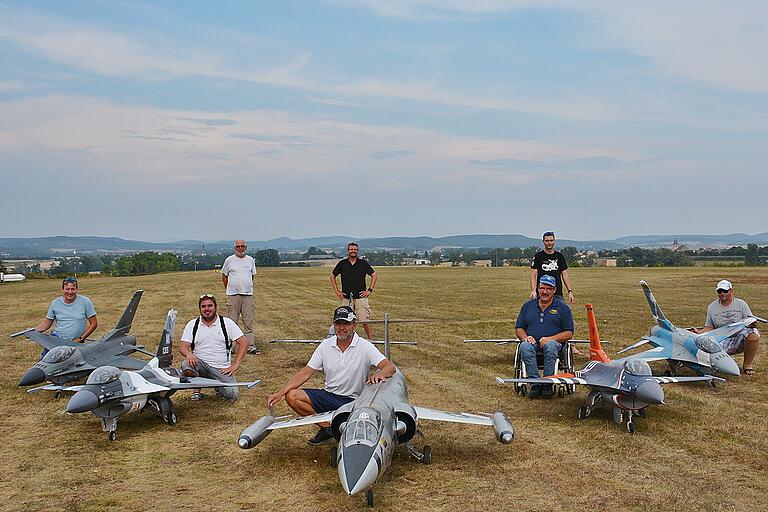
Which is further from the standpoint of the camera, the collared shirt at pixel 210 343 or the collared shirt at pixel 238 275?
the collared shirt at pixel 238 275

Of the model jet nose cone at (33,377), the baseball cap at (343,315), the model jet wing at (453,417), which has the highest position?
the baseball cap at (343,315)

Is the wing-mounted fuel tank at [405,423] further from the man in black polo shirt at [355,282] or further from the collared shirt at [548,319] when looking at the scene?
the man in black polo shirt at [355,282]

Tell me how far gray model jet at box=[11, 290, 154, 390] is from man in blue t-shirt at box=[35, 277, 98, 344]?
0.78 ft

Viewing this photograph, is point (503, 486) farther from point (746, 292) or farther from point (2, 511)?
point (746, 292)

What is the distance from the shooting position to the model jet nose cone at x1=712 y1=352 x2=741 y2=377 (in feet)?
30.4

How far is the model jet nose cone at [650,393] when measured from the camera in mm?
6973

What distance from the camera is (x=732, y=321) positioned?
10.5 m

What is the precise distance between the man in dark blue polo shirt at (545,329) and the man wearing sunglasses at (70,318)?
6.70m

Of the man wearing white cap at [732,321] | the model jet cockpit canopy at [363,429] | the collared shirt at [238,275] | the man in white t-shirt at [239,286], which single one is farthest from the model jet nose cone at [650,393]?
the collared shirt at [238,275]

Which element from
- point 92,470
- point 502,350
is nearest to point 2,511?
point 92,470

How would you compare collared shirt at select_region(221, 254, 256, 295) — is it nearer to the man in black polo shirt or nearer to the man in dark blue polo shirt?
the man in black polo shirt

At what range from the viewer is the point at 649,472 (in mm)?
6082

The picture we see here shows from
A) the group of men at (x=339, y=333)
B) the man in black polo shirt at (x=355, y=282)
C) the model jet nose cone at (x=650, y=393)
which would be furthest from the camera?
the man in black polo shirt at (x=355, y=282)

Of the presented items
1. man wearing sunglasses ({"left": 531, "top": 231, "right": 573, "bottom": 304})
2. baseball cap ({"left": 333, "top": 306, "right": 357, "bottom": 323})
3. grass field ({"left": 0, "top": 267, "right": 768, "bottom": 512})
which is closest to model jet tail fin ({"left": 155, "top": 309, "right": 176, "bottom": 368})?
grass field ({"left": 0, "top": 267, "right": 768, "bottom": 512})
